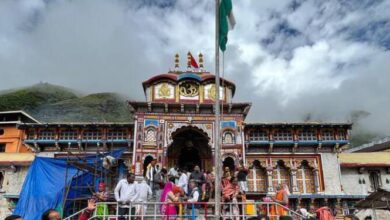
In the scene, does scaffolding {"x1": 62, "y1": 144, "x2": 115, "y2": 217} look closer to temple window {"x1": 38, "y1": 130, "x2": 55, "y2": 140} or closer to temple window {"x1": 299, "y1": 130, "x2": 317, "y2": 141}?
temple window {"x1": 38, "y1": 130, "x2": 55, "y2": 140}

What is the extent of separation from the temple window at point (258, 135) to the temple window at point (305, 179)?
3050mm

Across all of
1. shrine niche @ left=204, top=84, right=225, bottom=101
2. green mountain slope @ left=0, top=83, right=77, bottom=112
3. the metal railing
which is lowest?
the metal railing

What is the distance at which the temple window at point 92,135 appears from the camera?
843 inches

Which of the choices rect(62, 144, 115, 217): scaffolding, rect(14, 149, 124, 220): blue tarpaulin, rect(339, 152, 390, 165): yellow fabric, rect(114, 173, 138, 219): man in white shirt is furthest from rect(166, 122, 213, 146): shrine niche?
rect(339, 152, 390, 165): yellow fabric

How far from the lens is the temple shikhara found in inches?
802

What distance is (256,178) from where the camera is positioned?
2169 cm

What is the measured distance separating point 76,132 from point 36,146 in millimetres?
2626

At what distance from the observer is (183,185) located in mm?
13250

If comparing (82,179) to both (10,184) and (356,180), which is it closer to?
(10,184)

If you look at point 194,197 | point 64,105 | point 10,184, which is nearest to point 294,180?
point 194,197

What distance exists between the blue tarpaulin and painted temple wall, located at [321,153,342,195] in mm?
14134

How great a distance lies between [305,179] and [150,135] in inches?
408

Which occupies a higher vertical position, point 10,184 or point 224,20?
point 224,20

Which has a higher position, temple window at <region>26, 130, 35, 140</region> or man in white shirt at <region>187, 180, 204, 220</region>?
temple window at <region>26, 130, 35, 140</region>
